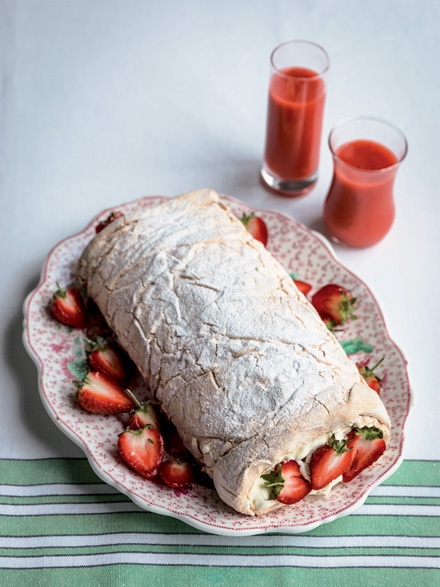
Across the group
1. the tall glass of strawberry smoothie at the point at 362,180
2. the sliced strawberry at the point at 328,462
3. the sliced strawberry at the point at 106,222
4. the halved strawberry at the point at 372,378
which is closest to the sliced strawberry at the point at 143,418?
the sliced strawberry at the point at 328,462

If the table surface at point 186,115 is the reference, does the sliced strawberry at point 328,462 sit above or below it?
below

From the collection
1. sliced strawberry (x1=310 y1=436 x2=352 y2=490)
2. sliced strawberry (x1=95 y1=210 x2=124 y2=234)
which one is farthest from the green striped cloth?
sliced strawberry (x1=95 y1=210 x2=124 y2=234)

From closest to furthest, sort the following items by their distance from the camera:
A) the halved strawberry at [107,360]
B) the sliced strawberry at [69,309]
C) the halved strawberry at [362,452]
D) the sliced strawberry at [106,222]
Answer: the halved strawberry at [362,452] < the halved strawberry at [107,360] < the sliced strawberry at [69,309] < the sliced strawberry at [106,222]

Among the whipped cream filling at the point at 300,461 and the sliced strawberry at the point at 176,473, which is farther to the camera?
the sliced strawberry at the point at 176,473

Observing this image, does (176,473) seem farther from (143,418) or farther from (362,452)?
(362,452)

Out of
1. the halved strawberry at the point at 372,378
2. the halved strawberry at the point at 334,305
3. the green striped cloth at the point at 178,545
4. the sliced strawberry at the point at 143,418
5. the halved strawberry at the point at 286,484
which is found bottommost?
the green striped cloth at the point at 178,545

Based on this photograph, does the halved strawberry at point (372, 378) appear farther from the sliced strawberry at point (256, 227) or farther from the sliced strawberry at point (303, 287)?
the sliced strawberry at point (256, 227)

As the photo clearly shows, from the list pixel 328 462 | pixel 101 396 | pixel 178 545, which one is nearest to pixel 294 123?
pixel 101 396

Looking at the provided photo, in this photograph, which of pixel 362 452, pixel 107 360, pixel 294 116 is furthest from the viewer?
pixel 294 116
